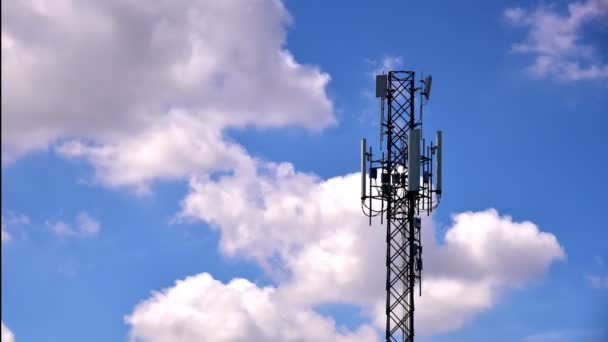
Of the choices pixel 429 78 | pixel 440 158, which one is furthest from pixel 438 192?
pixel 429 78

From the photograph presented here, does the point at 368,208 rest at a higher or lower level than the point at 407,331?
higher

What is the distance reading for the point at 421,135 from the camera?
188ft

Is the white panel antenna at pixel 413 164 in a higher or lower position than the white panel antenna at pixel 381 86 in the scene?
lower

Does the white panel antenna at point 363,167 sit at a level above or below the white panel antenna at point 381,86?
below

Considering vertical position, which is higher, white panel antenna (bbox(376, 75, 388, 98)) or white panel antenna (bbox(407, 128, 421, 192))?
white panel antenna (bbox(376, 75, 388, 98))

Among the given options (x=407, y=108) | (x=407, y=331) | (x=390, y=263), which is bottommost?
(x=407, y=331)

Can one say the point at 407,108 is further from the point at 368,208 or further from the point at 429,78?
the point at 368,208

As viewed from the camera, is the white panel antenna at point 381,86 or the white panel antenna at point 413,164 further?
the white panel antenna at point 381,86

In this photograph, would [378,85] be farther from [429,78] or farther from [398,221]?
[398,221]

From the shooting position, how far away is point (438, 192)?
2259 inches

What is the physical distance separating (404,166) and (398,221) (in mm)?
3145

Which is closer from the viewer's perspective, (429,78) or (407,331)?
(407,331)

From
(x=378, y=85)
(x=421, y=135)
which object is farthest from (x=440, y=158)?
(x=378, y=85)

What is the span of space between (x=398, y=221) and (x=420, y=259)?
245cm
